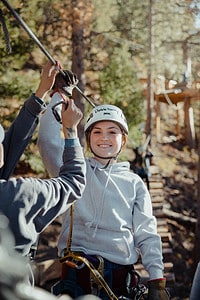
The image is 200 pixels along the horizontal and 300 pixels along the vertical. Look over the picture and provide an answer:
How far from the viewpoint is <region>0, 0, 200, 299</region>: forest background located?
8.68 meters

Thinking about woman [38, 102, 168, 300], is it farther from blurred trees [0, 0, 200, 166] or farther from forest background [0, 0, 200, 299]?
blurred trees [0, 0, 200, 166]

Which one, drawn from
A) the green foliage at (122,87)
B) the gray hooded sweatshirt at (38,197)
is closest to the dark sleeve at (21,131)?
the gray hooded sweatshirt at (38,197)

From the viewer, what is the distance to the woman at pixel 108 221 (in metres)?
2.47

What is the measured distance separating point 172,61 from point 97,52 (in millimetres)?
4849

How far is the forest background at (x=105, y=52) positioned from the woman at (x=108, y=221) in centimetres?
256

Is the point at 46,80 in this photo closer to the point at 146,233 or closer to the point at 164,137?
the point at 146,233

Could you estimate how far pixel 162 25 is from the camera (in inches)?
613

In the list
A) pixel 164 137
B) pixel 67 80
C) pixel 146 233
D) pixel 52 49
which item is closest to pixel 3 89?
pixel 52 49

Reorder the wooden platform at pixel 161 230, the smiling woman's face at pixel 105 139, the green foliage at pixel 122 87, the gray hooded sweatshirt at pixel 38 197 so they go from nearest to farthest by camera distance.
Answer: the gray hooded sweatshirt at pixel 38 197 → the smiling woman's face at pixel 105 139 → the wooden platform at pixel 161 230 → the green foliage at pixel 122 87

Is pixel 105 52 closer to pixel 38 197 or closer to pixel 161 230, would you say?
pixel 161 230

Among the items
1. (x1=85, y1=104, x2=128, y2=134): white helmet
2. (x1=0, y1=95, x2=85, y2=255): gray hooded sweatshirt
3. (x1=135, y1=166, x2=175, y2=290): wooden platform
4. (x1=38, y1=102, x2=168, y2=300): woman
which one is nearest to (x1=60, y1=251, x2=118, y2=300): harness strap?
(x1=38, y1=102, x2=168, y2=300): woman

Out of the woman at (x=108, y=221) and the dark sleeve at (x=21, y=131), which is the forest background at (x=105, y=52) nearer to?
the woman at (x=108, y=221)

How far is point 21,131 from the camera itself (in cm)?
228

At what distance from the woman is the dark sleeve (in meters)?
0.39
